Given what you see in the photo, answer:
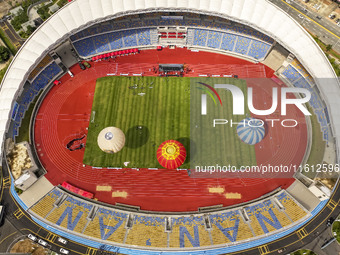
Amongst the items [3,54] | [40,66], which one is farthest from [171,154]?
[3,54]

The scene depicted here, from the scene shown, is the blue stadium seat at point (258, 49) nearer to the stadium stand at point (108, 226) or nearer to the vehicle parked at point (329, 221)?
the vehicle parked at point (329, 221)

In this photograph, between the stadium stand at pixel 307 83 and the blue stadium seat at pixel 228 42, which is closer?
the stadium stand at pixel 307 83

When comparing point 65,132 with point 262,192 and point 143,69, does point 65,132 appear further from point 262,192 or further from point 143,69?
point 262,192

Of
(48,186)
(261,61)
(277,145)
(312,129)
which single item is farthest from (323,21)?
(48,186)

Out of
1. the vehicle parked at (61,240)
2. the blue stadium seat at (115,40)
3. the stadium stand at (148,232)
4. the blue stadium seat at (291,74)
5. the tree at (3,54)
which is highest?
the blue stadium seat at (115,40)

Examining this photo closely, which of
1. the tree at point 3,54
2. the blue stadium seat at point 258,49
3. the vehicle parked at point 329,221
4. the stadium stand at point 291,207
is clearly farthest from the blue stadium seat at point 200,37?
the tree at point 3,54

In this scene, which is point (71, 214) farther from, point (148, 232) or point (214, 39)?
point (214, 39)
